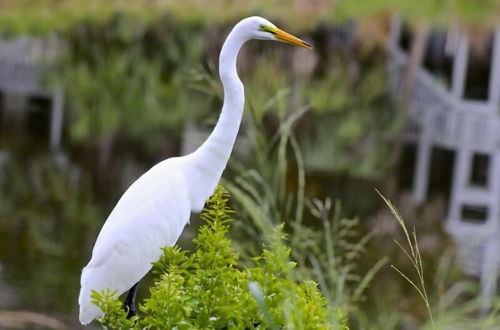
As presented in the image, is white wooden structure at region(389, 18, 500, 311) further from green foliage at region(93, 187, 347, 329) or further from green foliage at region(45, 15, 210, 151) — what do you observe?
green foliage at region(93, 187, 347, 329)

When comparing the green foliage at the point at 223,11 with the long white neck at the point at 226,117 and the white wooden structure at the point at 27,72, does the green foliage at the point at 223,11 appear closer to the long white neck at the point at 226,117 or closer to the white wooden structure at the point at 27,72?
the white wooden structure at the point at 27,72

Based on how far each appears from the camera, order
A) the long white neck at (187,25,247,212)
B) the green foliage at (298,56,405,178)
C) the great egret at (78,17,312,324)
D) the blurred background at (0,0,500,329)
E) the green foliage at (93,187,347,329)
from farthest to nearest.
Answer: the green foliage at (298,56,405,178), the blurred background at (0,0,500,329), the long white neck at (187,25,247,212), the great egret at (78,17,312,324), the green foliage at (93,187,347,329)

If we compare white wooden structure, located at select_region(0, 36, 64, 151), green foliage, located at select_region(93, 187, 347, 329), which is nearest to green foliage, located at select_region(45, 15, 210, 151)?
white wooden structure, located at select_region(0, 36, 64, 151)

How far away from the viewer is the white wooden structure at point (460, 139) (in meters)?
9.11

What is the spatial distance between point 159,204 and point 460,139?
1099 cm

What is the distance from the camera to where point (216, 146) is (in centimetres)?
288

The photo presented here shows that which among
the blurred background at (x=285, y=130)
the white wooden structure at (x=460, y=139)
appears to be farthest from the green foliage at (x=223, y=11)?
the white wooden structure at (x=460, y=139)

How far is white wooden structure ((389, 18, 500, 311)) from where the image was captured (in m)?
9.11

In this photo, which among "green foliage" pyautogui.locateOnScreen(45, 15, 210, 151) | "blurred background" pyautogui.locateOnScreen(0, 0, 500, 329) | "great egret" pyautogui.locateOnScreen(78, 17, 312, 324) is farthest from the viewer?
"green foliage" pyautogui.locateOnScreen(45, 15, 210, 151)

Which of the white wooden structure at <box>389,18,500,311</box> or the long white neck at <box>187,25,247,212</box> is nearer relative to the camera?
the long white neck at <box>187,25,247,212</box>

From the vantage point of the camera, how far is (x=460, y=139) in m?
13.3

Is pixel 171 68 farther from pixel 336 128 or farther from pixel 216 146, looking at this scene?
pixel 216 146

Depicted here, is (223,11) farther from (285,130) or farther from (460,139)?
(285,130)

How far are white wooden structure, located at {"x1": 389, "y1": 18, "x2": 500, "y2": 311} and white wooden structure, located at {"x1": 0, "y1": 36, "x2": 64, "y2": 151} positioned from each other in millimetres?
4440
